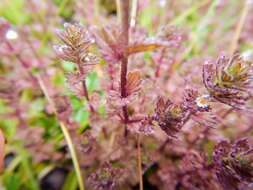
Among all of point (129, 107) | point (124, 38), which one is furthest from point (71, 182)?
point (124, 38)

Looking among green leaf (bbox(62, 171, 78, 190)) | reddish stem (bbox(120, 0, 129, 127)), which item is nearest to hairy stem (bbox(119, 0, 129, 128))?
reddish stem (bbox(120, 0, 129, 127))

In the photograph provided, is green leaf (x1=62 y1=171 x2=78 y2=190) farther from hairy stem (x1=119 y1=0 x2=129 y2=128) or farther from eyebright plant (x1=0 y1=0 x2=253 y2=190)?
hairy stem (x1=119 y1=0 x2=129 y2=128)

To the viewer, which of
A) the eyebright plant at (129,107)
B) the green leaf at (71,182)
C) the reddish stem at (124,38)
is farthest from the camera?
the green leaf at (71,182)

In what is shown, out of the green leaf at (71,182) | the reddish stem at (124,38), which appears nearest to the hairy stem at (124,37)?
the reddish stem at (124,38)

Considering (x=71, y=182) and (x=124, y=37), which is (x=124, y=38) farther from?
(x=71, y=182)

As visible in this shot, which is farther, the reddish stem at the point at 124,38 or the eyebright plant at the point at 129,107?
the eyebright plant at the point at 129,107

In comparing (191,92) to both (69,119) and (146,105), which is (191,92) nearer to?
(146,105)

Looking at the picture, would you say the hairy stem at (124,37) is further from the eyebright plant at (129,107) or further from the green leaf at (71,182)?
the green leaf at (71,182)

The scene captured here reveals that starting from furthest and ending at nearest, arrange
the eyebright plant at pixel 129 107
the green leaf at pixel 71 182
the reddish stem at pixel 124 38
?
the green leaf at pixel 71 182, the eyebright plant at pixel 129 107, the reddish stem at pixel 124 38

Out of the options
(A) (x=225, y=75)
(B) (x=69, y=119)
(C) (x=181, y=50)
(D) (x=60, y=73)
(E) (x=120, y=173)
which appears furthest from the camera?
(D) (x=60, y=73)

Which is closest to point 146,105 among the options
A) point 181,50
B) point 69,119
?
point 69,119

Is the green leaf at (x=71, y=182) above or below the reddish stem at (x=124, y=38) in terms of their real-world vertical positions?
below
